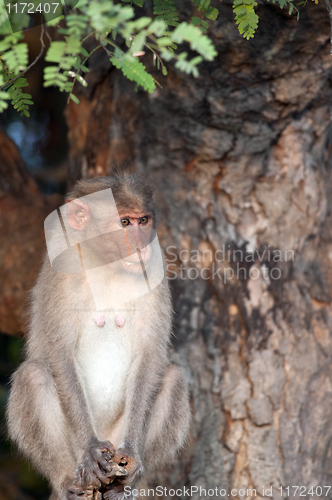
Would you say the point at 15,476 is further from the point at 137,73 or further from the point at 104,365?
the point at 137,73

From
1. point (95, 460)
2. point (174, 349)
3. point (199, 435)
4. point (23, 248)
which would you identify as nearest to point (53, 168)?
point (23, 248)

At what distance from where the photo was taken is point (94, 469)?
2.87m

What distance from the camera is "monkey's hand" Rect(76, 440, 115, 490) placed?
287cm

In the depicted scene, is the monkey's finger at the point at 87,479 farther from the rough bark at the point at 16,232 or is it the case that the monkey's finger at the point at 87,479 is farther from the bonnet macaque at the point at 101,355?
the rough bark at the point at 16,232

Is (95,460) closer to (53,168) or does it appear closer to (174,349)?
(174,349)

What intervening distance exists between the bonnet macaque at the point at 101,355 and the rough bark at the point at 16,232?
56.4 inches

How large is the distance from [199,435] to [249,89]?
8.97 feet

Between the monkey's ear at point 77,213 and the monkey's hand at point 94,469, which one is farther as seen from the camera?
the monkey's ear at point 77,213

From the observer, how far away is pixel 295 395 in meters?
4.09

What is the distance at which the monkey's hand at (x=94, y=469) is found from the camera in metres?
2.87

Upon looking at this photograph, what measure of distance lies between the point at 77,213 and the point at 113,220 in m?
0.23

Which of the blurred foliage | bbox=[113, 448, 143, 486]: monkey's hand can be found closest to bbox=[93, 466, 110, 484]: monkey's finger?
bbox=[113, 448, 143, 486]: monkey's hand

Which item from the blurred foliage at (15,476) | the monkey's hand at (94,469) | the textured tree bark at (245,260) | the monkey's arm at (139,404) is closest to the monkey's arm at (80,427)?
the monkey's hand at (94,469)

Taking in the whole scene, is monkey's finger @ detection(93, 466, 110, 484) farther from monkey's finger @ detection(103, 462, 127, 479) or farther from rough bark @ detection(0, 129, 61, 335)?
rough bark @ detection(0, 129, 61, 335)
